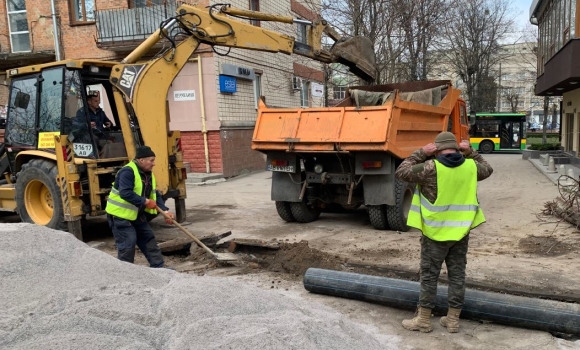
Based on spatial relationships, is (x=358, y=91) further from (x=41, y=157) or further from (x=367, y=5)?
(x=367, y=5)

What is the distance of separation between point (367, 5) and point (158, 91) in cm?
1140

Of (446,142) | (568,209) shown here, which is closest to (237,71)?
(568,209)

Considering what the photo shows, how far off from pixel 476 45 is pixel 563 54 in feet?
87.3

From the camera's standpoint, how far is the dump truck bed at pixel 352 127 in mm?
7141

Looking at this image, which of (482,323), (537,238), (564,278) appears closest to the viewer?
(482,323)

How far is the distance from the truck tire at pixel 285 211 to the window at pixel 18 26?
13.6 meters

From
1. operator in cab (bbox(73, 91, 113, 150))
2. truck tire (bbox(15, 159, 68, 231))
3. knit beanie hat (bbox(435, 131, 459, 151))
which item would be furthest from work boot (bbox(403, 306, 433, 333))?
operator in cab (bbox(73, 91, 113, 150))

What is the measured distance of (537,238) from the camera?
23.0ft

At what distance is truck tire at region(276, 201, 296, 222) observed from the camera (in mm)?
8609

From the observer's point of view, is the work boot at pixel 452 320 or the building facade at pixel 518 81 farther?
the building facade at pixel 518 81

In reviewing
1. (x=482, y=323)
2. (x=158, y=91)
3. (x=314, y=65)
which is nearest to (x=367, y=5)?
(x=314, y=65)

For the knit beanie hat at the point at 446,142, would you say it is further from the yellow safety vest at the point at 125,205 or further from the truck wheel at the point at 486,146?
the truck wheel at the point at 486,146

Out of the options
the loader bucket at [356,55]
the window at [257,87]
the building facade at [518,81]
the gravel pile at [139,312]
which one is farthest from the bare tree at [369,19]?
the building facade at [518,81]

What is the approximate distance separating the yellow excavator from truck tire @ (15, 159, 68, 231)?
15 mm
